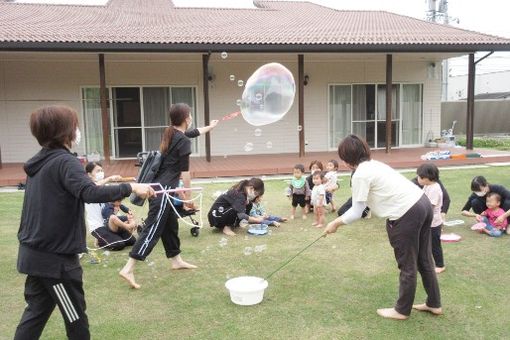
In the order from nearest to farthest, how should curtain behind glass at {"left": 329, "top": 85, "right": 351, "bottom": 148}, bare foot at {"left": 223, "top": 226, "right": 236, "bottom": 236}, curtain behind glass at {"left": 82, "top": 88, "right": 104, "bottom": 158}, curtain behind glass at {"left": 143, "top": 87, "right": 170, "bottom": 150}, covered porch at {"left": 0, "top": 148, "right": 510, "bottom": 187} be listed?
1. bare foot at {"left": 223, "top": 226, "right": 236, "bottom": 236}
2. covered porch at {"left": 0, "top": 148, "right": 510, "bottom": 187}
3. curtain behind glass at {"left": 82, "top": 88, "right": 104, "bottom": 158}
4. curtain behind glass at {"left": 143, "top": 87, "right": 170, "bottom": 150}
5. curtain behind glass at {"left": 329, "top": 85, "right": 351, "bottom": 148}

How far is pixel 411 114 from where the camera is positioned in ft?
53.0

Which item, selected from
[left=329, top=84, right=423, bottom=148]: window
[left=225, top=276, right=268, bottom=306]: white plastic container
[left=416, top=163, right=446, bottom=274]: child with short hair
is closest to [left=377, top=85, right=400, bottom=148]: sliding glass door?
[left=329, top=84, right=423, bottom=148]: window

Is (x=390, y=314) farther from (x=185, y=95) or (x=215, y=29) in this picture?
(x=185, y=95)

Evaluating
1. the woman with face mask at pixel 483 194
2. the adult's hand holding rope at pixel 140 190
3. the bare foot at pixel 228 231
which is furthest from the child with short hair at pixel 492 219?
the adult's hand holding rope at pixel 140 190

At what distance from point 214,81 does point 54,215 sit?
12095mm

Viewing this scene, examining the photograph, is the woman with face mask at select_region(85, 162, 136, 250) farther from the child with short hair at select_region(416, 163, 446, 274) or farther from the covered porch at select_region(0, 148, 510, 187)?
the covered porch at select_region(0, 148, 510, 187)

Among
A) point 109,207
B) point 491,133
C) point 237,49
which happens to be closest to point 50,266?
point 109,207

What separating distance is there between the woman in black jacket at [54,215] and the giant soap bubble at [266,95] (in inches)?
139

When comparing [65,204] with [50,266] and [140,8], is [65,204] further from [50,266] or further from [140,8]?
[140,8]

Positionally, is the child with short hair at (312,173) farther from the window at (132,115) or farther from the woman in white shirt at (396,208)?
the window at (132,115)

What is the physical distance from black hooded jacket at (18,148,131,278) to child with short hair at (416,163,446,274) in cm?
301

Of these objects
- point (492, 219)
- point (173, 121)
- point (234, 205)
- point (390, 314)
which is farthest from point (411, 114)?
point (390, 314)

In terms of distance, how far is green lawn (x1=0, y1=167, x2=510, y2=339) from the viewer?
3604mm

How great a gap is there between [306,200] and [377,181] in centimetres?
395
